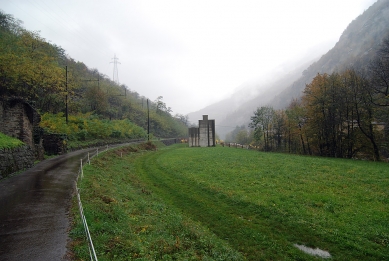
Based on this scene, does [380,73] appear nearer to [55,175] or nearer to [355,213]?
[355,213]

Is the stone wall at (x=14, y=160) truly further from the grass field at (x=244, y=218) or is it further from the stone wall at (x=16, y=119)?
the grass field at (x=244, y=218)

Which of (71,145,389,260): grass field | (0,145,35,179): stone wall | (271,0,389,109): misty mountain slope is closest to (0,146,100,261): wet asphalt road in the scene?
(71,145,389,260): grass field

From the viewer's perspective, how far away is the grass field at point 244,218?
7.74 metres

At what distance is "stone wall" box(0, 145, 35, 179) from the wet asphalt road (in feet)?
2.41

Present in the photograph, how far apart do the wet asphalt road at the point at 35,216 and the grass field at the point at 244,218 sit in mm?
634

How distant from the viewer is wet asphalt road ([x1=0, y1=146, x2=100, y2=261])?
20.4 feet

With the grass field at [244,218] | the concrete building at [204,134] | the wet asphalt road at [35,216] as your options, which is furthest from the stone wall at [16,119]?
the concrete building at [204,134]

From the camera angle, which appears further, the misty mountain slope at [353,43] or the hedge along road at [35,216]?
the misty mountain slope at [353,43]

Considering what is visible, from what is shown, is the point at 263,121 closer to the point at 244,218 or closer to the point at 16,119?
the point at 244,218

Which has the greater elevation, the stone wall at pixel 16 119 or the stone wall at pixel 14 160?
the stone wall at pixel 16 119

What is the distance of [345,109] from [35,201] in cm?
3798

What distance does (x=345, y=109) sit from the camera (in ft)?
109

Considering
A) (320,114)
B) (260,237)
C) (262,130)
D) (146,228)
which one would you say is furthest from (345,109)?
(146,228)

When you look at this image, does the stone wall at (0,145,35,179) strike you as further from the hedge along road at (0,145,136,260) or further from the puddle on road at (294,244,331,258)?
the puddle on road at (294,244,331,258)
